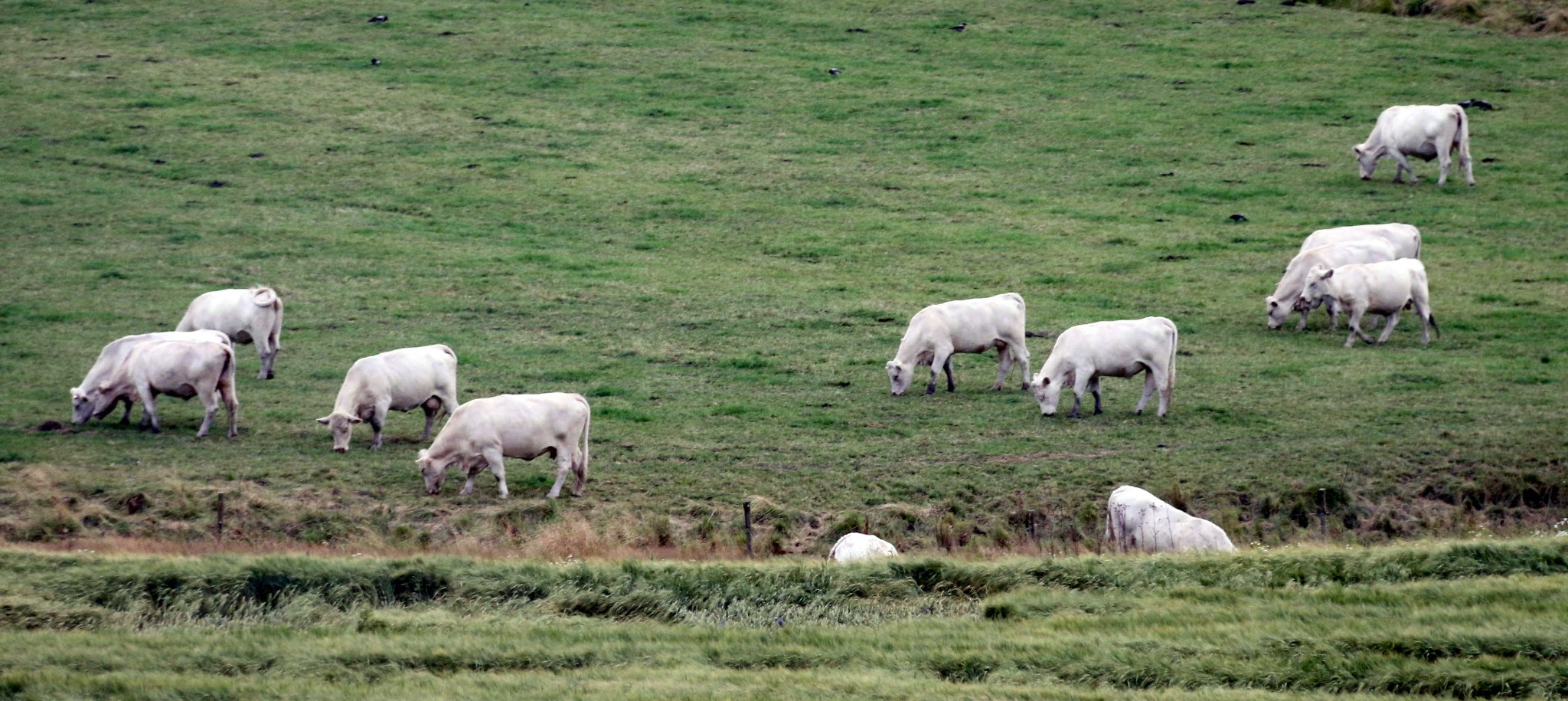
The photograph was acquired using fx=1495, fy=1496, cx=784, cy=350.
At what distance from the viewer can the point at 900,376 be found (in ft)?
74.1

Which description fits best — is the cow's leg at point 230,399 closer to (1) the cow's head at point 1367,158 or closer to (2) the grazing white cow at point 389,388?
(2) the grazing white cow at point 389,388

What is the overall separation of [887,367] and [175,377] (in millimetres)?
10229

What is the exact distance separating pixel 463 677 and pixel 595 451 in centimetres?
961

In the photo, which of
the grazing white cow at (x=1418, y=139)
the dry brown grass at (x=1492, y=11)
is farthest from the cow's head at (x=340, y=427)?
the dry brown grass at (x=1492, y=11)

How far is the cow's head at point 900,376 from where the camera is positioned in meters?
22.5

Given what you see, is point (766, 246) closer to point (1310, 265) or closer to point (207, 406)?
point (1310, 265)

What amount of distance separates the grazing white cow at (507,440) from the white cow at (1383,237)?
1540 cm

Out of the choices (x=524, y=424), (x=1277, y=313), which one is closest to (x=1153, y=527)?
(x=524, y=424)

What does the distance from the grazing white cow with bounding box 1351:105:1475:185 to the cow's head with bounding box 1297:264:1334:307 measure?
10966 millimetres

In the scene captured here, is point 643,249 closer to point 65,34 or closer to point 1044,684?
point 1044,684

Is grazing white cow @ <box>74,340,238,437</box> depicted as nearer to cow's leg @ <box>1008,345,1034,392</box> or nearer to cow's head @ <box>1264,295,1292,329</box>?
cow's leg @ <box>1008,345,1034,392</box>

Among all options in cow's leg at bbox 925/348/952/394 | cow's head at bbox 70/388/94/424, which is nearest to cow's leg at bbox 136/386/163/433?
cow's head at bbox 70/388/94/424

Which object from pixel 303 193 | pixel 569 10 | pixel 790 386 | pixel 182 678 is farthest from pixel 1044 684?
pixel 569 10

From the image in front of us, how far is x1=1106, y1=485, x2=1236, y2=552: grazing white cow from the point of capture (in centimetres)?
1495
